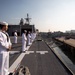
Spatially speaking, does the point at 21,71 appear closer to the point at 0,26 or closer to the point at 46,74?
the point at 46,74

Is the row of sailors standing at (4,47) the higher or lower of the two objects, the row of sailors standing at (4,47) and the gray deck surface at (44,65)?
the higher

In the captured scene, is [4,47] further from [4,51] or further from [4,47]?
[4,51]

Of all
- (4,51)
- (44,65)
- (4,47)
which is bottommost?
(44,65)

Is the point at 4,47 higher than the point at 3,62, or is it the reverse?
the point at 4,47

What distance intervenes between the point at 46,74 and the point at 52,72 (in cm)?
55

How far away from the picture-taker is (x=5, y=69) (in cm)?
623

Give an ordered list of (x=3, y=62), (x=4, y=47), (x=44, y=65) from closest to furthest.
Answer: (x=4, y=47) → (x=3, y=62) → (x=44, y=65)

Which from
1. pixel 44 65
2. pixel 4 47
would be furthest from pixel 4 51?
pixel 44 65

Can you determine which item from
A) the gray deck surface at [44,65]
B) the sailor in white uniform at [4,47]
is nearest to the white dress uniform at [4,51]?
the sailor in white uniform at [4,47]

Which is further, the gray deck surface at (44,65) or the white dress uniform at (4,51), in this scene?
the gray deck surface at (44,65)

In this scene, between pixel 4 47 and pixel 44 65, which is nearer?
pixel 4 47

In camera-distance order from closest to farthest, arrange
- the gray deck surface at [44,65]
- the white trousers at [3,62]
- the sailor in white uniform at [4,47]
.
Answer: the sailor in white uniform at [4,47]
the white trousers at [3,62]
the gray deck surface at [44,65]

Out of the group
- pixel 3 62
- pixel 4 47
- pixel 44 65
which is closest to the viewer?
pixel 4 47

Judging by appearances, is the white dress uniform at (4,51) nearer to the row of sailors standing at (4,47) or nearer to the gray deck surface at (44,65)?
the row of sailors standing at (4,47)
